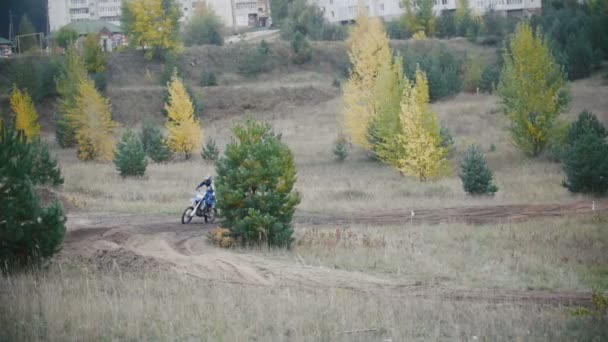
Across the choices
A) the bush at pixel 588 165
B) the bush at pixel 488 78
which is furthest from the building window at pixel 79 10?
the bush at pixel 588 165

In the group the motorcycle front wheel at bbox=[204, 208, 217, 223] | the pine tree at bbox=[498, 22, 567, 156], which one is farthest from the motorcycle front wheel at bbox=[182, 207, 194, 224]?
the pine tree at bbox=[498, 22, 567, 156]

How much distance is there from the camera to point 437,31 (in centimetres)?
9625

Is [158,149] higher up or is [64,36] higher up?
[64,36]

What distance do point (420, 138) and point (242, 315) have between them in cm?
2437

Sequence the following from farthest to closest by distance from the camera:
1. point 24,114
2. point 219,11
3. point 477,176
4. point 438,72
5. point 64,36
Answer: point 219,11 → point 64,36 → point 438,72 → point 24,114 → point 477,176

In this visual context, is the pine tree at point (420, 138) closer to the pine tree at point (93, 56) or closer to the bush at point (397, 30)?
the pine tree at point (93, 56)

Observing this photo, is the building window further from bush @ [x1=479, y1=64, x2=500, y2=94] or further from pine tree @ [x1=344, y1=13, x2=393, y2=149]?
pine tree @ [x1=344, y1=13, x2=393, y2=149]

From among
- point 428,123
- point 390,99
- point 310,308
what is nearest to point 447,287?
point 310,308

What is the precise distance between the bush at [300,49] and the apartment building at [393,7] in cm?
2159

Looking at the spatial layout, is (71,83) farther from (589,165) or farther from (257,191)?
(589,165)

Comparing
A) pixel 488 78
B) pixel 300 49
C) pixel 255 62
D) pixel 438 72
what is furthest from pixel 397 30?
pixel 438 72

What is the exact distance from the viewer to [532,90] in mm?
41188

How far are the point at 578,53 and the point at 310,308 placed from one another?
205 feet

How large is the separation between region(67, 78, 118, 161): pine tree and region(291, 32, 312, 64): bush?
3925 centimetres
